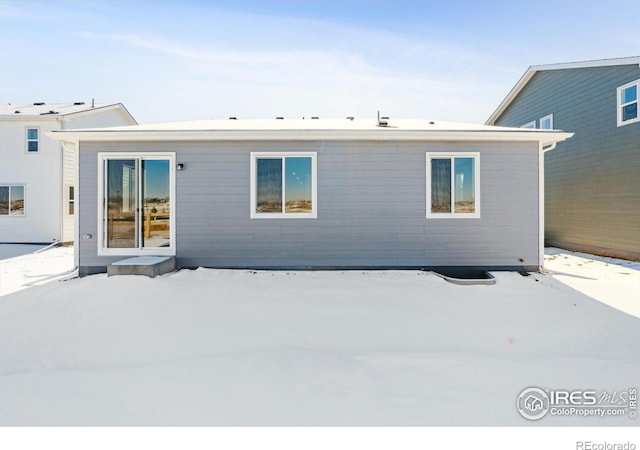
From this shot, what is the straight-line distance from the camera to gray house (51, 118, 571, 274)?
6355mm

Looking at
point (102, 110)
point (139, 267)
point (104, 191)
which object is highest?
point (102, 110)

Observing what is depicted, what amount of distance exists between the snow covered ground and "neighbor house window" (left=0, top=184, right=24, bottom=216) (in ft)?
28.1

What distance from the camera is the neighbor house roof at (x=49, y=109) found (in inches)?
454

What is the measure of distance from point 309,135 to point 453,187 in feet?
9.45

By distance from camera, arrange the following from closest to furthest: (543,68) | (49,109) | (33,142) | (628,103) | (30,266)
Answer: (30,266)
(628,103)
(543,68)
(33,142)
(49,109)

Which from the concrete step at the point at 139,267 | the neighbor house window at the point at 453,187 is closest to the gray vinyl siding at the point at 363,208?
the neighbor house window at the point at 453,187

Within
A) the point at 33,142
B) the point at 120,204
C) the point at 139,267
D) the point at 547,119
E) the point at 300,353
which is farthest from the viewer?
the point at 33,142

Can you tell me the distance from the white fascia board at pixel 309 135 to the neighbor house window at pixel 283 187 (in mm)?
423

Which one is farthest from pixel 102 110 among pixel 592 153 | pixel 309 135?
pixel 592 153

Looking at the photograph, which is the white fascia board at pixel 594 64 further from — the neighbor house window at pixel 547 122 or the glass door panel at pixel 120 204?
the glass door panel at pixel 120 204

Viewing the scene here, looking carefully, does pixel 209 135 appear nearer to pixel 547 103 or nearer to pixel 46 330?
pixel 46 330

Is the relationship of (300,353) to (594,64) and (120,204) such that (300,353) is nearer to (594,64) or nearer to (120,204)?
(120,204)

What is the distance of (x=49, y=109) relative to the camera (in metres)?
13.0
